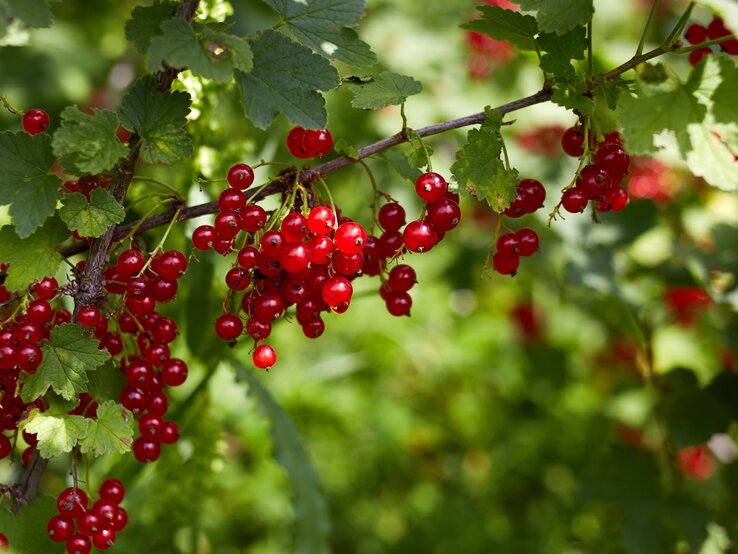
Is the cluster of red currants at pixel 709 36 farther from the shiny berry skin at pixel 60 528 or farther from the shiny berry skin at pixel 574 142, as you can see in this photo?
the shiny berry skin at pixel 60 528

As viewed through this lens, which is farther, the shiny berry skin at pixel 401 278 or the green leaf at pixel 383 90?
the shiny berry skin at pixel 401 278

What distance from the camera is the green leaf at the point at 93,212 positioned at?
802mm

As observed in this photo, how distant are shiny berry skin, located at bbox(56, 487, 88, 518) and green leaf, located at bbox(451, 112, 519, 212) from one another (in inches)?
23.8

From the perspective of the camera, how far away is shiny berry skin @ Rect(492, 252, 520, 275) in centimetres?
97

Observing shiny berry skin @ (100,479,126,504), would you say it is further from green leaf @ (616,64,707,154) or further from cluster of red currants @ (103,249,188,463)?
green leaf @ (616,64,707,154)

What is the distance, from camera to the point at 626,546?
1.45 metres

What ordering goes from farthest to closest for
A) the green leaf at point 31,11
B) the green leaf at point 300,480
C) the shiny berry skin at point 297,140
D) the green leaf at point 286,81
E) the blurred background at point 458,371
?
the blurred background at point 458,371 < the green leaf at point 300,480 < the shiny berry skin at point 297,140 < the green leaf at point 286,81 < the green leaf at point 31,11

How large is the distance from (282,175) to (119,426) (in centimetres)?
36

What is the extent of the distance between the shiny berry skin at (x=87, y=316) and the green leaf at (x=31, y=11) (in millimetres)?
321

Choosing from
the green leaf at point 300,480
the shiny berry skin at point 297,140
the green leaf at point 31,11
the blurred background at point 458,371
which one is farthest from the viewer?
the blurred background at point 458,371

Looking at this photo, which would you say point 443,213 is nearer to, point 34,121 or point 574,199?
point 574,199

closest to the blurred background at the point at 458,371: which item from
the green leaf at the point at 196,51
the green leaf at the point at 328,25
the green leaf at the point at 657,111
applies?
the green leaf at the point at 328,25

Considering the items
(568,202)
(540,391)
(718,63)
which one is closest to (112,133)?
(568,202)

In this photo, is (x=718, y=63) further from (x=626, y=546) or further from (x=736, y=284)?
(x=626, y=546)
